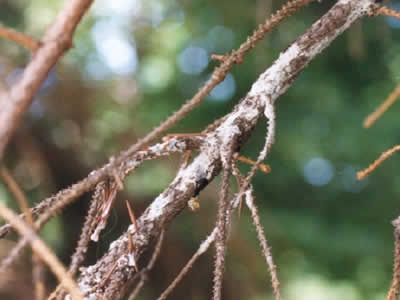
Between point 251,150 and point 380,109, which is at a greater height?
point 251,150

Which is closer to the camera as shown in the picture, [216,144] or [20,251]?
[20,251]

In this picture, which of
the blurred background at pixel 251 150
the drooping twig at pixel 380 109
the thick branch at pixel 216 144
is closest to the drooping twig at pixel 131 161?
the thick branch at pixel 216 144

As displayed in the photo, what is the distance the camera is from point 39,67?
215 mm

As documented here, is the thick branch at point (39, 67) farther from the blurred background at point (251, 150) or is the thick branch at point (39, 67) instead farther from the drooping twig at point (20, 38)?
the blurred background at point (251, 150)

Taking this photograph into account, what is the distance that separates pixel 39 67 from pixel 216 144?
0.14 metres

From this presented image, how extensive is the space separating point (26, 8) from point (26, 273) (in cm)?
102

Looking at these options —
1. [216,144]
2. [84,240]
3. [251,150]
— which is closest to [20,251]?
[84,240]

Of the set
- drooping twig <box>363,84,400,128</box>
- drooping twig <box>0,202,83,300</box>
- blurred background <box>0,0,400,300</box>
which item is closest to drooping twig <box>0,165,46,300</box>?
drooping twig <box>0,202,83,300</box>

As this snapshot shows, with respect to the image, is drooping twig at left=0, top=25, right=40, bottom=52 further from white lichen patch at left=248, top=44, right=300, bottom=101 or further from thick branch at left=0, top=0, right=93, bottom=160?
white lichen patch at left=248, top=44, right=300, bottom=101

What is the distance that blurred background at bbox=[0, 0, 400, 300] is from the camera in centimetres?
184

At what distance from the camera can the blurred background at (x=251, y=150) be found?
184cm

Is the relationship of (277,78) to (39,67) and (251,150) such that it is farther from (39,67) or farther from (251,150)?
(251,150)

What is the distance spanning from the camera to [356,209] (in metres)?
1.93

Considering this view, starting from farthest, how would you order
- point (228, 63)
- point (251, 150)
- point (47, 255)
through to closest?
point (251, 150) → point (228, 63) → point (47, 255)
